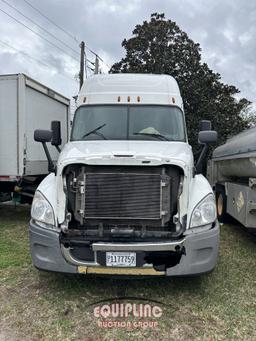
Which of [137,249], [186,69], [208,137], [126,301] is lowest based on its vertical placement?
[126,301]

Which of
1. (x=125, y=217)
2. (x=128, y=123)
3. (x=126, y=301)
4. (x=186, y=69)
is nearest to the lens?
(x=125, y=217)

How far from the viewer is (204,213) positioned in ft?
14.9

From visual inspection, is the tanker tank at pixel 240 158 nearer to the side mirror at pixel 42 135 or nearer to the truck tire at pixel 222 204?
the truck tire at pixel 222 204

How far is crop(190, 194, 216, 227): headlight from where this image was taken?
4.46m

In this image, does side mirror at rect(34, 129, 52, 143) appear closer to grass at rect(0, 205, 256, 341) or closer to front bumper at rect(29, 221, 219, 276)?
grass at rect(0, 205, 256, 341)

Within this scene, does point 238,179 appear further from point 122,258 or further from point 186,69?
point 186,69

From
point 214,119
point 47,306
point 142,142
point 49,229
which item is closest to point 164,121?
point 142,142

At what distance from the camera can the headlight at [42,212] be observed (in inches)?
179

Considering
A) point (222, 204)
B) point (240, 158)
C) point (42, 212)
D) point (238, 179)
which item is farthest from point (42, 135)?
point (222, 204)

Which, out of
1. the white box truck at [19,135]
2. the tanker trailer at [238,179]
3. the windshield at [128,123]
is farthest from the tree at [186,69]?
the windshield at [128,123]

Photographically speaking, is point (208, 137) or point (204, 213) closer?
point (204, 213)

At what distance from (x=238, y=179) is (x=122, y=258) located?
4.99 metres

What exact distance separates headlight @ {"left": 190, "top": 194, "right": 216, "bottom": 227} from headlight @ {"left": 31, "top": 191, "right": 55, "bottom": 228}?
5.25 feet

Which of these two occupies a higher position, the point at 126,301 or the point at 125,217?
the point at 125,217
